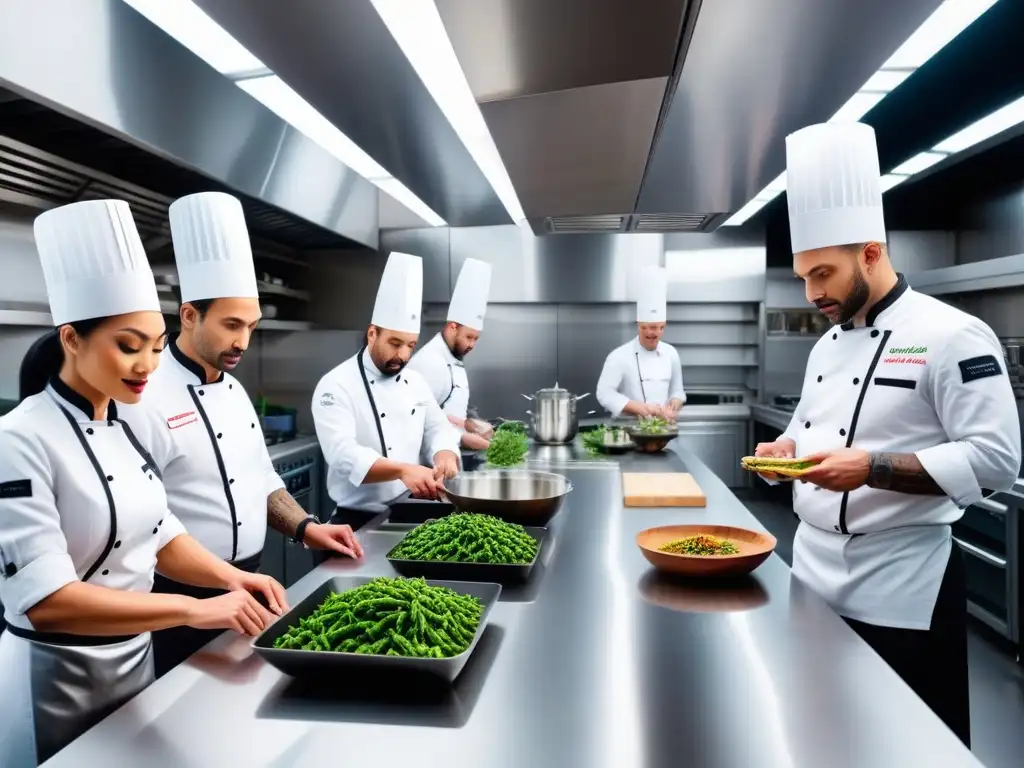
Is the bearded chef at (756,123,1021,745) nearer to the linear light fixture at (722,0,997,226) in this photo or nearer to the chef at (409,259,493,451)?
the linear light fixture at (722,0,997,226)

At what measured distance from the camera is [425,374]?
4039mm

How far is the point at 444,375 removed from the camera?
4.06 m

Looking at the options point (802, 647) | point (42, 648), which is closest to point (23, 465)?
point (42, 648)

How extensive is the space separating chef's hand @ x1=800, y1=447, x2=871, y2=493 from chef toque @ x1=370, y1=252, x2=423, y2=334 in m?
1.57

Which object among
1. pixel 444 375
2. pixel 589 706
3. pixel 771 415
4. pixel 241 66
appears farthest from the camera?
pixel 771 415

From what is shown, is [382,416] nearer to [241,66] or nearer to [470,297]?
[241,66]

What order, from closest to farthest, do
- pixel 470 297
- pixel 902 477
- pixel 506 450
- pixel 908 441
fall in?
pixel 902 477 → pixel 908 441 → pixel 506 450 → pixel 470 297

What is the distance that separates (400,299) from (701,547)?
1.59 meters

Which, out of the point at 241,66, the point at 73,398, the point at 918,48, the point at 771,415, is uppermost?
the point at 241,66

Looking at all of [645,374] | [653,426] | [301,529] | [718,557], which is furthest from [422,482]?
[645,374]

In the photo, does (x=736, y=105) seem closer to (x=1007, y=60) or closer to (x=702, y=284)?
(x=1007, y=60)

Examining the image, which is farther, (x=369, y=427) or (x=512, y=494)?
(x=369, y=427)

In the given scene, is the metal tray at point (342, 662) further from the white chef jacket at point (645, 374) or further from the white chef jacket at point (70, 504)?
the white chef jacket at point (645, 374)

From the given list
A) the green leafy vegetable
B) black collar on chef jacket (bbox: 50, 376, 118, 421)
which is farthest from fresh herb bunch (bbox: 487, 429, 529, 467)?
black collar on chef jacket (bbox: 50, 376, 118, 421)
